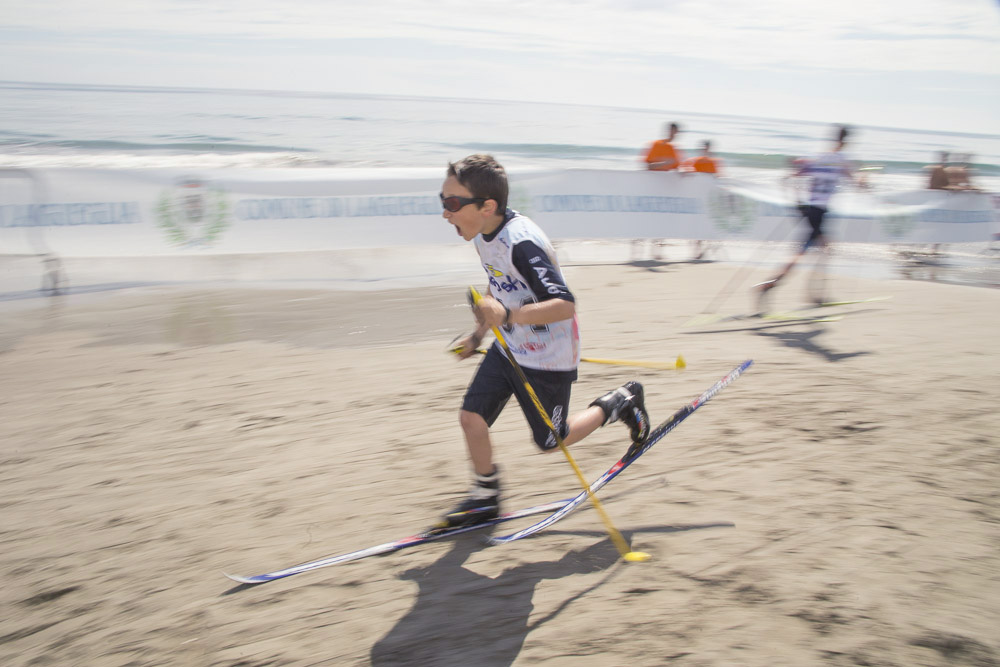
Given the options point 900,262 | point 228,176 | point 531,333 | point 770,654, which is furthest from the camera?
point 900,262

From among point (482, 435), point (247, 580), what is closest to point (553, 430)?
point (482, 435)

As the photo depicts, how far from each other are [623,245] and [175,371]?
895cm

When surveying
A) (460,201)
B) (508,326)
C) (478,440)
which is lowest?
(478,440)

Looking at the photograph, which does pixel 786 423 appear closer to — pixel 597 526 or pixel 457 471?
pixel 597 526

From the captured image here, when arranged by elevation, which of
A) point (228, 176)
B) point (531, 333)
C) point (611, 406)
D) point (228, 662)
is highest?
point (228, 176)

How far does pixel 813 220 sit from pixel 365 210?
588 cm

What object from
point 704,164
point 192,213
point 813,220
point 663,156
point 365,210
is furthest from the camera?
point 704,164

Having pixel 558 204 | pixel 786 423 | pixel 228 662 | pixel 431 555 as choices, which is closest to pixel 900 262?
pixel 558 204

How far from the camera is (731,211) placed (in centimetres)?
1180

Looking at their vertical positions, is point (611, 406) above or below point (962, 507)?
above

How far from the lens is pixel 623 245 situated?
1320 cm

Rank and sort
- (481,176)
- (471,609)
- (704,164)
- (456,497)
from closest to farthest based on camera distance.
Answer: (471,609) < (481,176) < (456,497) < (704,164)

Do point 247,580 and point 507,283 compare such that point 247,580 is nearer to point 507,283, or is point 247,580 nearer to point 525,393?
point 525,393

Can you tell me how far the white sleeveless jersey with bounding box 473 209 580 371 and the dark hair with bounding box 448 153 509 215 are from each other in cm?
17
